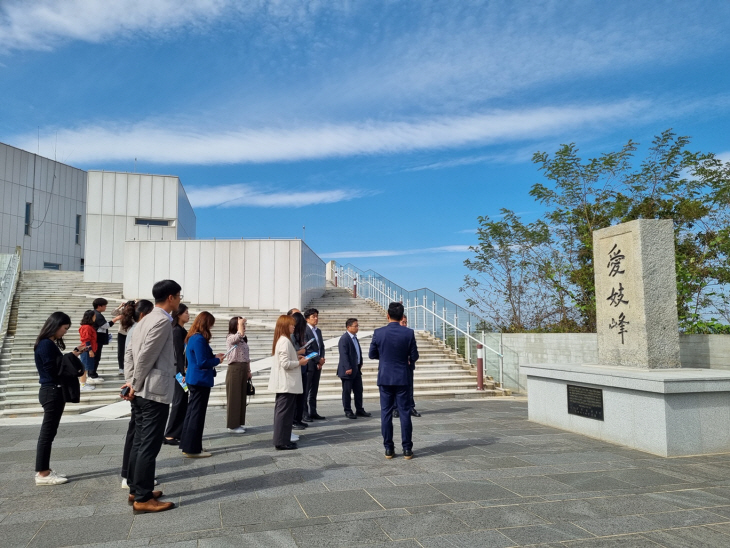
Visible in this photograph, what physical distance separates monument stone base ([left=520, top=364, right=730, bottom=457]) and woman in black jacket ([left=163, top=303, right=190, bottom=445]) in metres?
5.13

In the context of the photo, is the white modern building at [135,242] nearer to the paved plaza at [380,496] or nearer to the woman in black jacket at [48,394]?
the paved plaza at [380,496]

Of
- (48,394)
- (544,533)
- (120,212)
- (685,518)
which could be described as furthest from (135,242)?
(685,518)

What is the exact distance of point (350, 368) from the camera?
28.2 feet

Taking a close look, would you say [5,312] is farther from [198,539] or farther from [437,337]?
[198,539]

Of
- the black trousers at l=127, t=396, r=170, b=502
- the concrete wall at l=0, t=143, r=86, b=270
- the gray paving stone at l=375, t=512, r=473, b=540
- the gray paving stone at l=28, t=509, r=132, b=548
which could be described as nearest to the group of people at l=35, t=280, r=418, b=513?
the black trousers at l=127, t=396, r=170, b=502

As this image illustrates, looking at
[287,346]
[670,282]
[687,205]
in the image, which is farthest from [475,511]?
[687,205]

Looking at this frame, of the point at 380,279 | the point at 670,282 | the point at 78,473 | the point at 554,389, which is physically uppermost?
the point at 380,279

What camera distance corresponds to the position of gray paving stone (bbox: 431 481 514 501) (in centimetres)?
451

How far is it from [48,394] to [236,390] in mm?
2573

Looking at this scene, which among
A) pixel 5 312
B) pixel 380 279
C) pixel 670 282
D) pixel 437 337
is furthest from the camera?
pixel 380 279

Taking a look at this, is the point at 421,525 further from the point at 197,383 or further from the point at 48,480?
the point at 48,480

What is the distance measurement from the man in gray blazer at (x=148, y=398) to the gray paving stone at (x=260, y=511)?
505mm

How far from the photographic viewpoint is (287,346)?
6.48m

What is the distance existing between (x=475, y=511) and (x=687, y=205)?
37.8 ft
